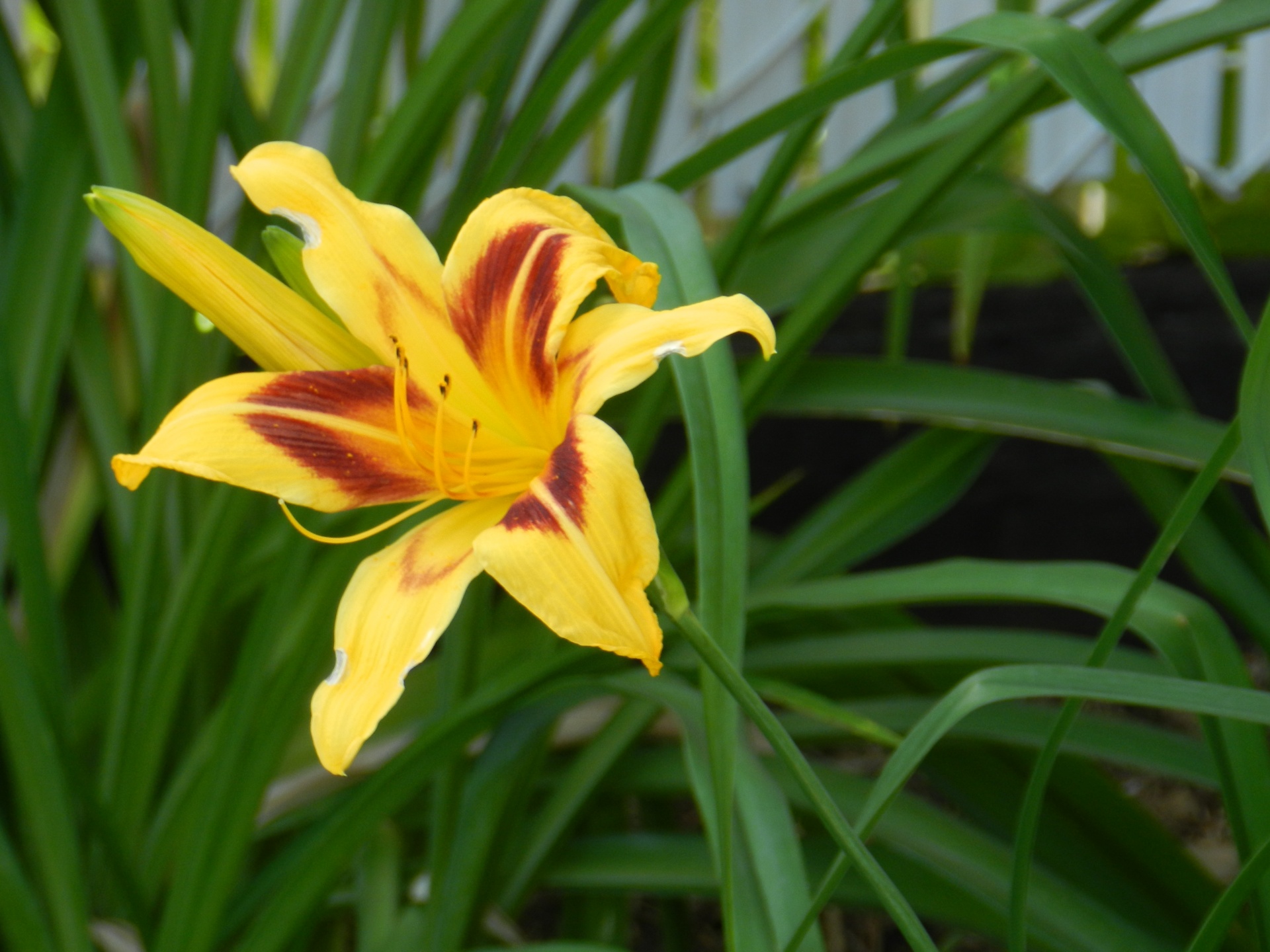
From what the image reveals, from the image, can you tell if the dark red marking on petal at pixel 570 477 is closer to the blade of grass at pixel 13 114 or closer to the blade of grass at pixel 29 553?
the blade of grass at pixel 29 553

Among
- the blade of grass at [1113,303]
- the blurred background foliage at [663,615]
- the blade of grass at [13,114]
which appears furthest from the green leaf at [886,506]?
the blade of grass at [13,114]

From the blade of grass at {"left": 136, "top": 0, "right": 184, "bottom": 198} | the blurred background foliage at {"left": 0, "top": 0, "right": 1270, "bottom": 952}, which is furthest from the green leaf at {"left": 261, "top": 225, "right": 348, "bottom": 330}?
the blade of grass at {"left": 136, "top": 0, "right": 184, "bottom": 198}

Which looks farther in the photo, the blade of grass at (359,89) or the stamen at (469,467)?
the blade of grass at (359,89)

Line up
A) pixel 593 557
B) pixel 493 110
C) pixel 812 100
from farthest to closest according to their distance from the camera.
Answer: pixel 493 110 → pixel 812 100 → pixel 593 557

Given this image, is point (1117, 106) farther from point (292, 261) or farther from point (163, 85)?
point (163, 85)

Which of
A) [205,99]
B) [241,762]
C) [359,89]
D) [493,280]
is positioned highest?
[359,89]

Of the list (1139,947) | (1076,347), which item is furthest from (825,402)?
(1076,347)

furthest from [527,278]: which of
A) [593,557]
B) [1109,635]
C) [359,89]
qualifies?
[359,89]

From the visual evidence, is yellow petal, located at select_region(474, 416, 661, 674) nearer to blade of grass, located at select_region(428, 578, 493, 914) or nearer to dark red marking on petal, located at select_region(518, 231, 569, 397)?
dark red marking on petal, located at select_region(518, 231, 569, 397)
